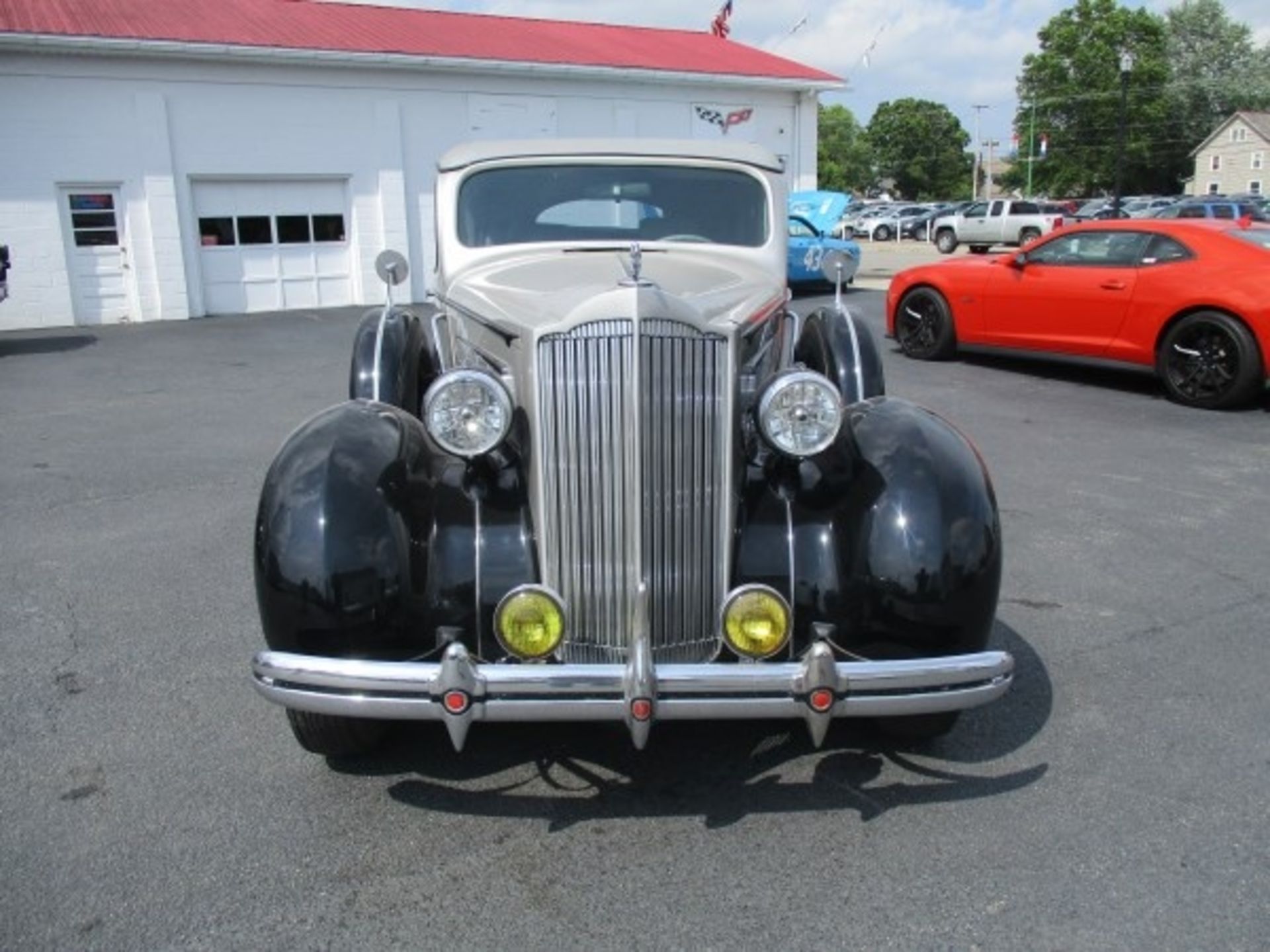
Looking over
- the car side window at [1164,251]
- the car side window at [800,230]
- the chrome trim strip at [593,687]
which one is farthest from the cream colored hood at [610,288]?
the car side window at [800,230]

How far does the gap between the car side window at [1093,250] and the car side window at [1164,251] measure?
3.3 inches

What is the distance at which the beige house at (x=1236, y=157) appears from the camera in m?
69.0

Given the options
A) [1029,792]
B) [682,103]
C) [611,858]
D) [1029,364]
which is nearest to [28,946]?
[611,858]

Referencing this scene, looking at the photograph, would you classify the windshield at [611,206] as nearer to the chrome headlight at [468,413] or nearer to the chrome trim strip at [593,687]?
the chrome headlight at [468,413]

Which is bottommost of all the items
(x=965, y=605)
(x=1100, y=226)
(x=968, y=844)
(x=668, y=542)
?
(x=968, y=844)

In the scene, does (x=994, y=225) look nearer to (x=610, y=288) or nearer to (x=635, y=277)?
(x=610, y=288)

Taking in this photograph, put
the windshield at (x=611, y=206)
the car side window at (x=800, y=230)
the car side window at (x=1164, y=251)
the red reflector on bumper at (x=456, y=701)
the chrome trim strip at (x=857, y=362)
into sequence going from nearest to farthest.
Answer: the red reflector on bumper at (x=456, y=701), the windshield at (x=611, y=206), the chrome trim strip at (x=857, y=362), the car side window at (x=1164, y=251), the car side window at (x=800, y=230)

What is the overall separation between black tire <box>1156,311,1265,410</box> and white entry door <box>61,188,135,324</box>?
588 inches

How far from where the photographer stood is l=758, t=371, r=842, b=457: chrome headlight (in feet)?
9.44

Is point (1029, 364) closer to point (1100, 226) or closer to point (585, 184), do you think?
point (1100, 226)

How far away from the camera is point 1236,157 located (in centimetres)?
6981

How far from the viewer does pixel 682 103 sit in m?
20.2

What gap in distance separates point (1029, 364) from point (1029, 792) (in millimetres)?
8621

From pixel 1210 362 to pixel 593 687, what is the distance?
7909 millimetres
